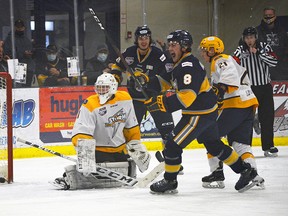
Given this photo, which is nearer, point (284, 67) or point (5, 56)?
point (5, 56)

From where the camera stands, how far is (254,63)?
9.28 metres

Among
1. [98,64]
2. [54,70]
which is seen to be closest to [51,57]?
[54,70]

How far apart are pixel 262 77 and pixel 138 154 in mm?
2729

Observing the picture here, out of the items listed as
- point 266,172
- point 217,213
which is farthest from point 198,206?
point 266,172

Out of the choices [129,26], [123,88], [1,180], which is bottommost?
[1,180]

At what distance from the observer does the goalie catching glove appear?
22.9 feet

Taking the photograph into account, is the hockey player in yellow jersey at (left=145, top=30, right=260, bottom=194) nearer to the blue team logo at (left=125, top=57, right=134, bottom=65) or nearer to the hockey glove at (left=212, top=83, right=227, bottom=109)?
the hockey glove at (left=212, top=83, right=227, bottom=109)

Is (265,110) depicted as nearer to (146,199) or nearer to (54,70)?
A: (54,70)

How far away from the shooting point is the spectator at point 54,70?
32.5 ft

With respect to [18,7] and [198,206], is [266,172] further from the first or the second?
[18,7]

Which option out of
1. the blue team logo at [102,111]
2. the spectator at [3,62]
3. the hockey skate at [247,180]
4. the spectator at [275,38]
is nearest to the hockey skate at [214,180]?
the hockey skate at [247,180]

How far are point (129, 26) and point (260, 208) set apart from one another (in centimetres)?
501

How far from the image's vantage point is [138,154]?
7.00m

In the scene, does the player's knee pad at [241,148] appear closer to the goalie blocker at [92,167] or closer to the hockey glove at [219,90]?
the hockey glove at [219,90]
